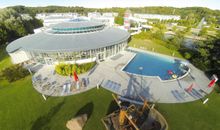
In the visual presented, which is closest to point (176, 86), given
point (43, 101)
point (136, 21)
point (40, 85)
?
point (43, 101)

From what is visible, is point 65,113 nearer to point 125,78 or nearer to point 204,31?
point 125,78

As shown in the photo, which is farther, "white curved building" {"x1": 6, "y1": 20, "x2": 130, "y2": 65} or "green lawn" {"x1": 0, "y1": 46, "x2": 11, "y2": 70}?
"green lawn" {"x1": 0, "y1": 46, "x2": 11, "y2": 70}

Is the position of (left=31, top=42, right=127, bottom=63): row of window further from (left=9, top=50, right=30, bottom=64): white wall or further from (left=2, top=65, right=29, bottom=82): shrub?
(left=2, top=65, right=29, bottom=82): shrub

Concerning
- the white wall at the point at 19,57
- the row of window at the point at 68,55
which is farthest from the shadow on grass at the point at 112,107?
the white wall at the point at 19,57

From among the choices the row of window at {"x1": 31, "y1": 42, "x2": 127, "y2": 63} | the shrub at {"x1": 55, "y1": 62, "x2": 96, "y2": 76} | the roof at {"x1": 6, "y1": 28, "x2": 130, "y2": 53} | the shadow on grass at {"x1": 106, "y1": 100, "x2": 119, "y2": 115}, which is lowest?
the shadow on grass at {"x1": 106, "y1": 100, "x2": 119, "y2": 115}

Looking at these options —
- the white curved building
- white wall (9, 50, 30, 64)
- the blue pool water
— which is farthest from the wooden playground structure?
white wall (9, 50, 30, 64)

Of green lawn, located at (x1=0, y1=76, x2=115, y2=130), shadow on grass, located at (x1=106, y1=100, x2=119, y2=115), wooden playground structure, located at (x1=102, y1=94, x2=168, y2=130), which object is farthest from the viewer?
shadow on grass, located at (x1=106, y1=100, x2=119, y2=115)

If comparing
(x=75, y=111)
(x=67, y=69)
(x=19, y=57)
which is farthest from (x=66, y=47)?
(x=75, y=111)
